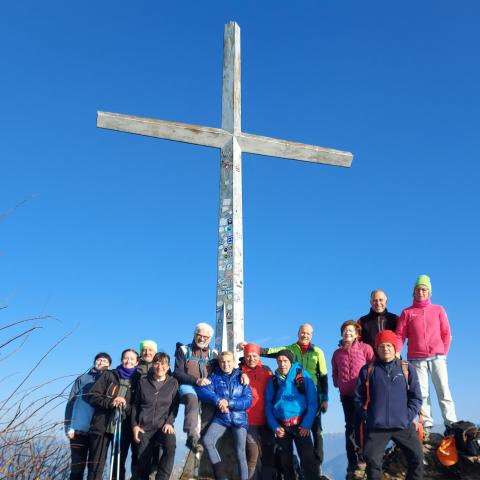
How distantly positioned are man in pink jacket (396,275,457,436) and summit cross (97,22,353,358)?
2536 millimetres

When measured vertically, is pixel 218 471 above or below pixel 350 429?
below

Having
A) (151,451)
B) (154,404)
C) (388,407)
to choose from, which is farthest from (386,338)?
(151,451)

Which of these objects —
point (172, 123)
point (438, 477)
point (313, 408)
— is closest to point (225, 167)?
point (172, 123)

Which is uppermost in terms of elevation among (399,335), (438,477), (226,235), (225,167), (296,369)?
(225,167)

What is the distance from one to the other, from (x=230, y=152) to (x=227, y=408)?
4603mm

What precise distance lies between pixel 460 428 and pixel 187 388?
11.3 feet

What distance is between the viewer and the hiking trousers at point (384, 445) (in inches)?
224

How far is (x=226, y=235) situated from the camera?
9.02 m

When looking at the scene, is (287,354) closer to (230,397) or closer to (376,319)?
(230,397)

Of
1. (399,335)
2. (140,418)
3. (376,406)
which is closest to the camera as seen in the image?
(376,406)

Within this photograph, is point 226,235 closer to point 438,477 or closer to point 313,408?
point 313,408

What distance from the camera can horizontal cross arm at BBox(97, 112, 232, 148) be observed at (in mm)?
9234

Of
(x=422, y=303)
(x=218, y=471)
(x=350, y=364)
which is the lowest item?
(x=218, y=471)

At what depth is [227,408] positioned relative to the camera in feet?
21.0
